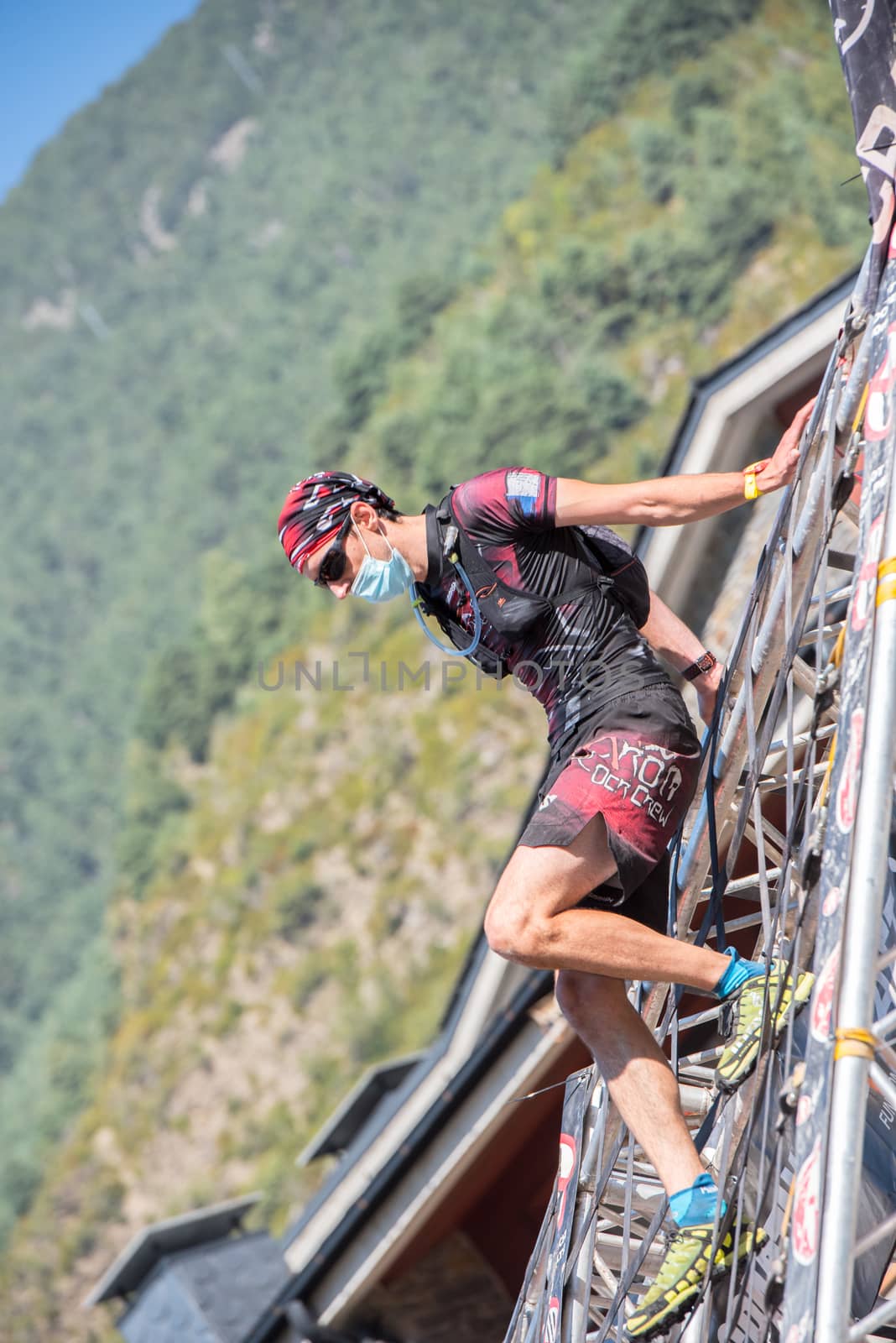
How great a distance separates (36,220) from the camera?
152125 millimetres

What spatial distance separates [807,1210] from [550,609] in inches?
68.4

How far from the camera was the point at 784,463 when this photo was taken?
350 centimetres

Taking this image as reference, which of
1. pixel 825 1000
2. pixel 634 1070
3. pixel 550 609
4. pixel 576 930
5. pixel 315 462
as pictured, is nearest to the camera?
pixel 825 1000

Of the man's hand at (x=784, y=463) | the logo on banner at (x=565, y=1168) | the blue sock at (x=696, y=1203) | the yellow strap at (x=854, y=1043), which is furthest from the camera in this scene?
the logo on banner at (x=565, y=1168)

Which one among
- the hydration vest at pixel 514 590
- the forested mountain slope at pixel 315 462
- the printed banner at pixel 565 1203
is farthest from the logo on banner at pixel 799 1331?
the forested mountain slope at pixel 315 462

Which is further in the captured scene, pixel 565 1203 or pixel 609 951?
pixel 565 1203

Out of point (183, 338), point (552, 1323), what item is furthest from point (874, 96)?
point (183, 338)

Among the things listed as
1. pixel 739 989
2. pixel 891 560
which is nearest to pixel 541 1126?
pixel 739 989

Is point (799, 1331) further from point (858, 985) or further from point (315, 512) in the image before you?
point (315, 512)

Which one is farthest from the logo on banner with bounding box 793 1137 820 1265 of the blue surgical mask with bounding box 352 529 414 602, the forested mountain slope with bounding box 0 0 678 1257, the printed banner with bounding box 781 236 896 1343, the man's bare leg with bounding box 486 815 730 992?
the forested mountain slope with bounding box 0 0 678 1257

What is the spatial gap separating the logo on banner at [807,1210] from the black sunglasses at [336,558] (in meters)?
2.08

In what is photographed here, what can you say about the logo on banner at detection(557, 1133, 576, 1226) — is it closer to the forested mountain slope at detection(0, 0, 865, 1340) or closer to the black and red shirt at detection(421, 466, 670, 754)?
the black and red shirt at detection(421, 466, 670, 754)

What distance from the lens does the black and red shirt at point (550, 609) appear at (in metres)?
3.70

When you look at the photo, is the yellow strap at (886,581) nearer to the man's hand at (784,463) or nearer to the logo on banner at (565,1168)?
the man's hand at (784,463)
